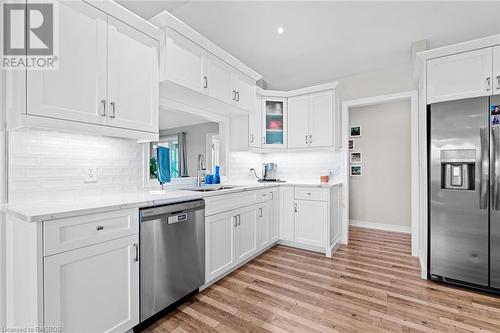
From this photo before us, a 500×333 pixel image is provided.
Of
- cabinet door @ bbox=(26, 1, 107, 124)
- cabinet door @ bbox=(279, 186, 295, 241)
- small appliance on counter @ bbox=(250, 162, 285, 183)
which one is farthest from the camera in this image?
small appliance on counter @ bbox=(250, 162, 285, 183)

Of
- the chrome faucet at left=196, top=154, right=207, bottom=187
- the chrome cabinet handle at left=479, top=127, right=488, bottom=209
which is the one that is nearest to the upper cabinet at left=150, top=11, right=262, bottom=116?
the chrome faucet at left=196, top=154, right=207, bottom=187

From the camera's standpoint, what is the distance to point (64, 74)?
5.04 ft

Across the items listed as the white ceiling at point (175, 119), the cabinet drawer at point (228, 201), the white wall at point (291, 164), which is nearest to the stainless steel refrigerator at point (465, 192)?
the white wall at point (291, 164)

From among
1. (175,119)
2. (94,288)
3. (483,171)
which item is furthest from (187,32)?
(483,171)

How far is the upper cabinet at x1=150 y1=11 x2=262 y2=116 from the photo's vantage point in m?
2.14

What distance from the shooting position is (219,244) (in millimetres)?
2434

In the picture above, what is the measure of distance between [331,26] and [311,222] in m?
2.42

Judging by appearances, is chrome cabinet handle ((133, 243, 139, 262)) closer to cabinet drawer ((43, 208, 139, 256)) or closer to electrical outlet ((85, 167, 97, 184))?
cabinet drawer ((43, 208, 139, 256))

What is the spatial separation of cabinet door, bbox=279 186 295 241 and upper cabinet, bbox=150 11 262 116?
1.28 meters

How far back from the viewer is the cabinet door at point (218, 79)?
2.55m

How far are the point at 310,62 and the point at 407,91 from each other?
56.0 inches

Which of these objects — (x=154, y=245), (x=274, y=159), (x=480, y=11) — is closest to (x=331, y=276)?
(x=154, y=245)

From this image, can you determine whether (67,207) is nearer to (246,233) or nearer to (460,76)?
(246,233)

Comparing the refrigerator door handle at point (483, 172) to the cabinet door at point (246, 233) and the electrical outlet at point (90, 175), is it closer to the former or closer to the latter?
the cabinet door at point (246, 233)
